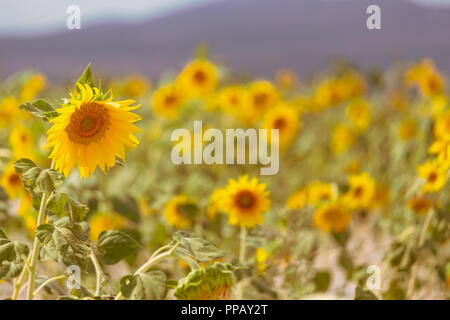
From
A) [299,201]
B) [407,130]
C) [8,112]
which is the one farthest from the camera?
[407,130]

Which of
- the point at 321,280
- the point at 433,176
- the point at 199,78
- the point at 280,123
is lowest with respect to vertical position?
the point at 321,280

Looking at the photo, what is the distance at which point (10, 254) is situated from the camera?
0.52m

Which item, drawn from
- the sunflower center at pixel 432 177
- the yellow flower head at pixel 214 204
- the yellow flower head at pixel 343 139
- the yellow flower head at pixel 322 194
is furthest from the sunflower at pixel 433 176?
the yellow flower head at pixel 343 139

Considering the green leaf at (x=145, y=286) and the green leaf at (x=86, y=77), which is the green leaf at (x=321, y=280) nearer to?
the green leaf at (x=145, y=286)

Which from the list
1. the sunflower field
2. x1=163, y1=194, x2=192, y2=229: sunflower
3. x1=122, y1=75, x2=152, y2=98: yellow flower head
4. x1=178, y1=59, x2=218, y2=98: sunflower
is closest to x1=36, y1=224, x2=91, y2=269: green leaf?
the sunflower field

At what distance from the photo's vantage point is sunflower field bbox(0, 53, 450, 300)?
53 centimetres

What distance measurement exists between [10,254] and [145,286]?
0.14 meters

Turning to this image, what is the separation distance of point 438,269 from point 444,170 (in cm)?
20

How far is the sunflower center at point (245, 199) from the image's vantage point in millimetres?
854

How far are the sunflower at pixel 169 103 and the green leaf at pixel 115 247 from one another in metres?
1.06

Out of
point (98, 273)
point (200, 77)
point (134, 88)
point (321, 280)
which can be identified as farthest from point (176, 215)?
point (134, 88)

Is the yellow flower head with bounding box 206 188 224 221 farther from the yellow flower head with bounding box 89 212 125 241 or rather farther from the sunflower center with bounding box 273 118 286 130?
the sunflower center with bounding box 273 118 286 130

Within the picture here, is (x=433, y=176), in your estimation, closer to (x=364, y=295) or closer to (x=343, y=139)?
(x=364, y=295)
